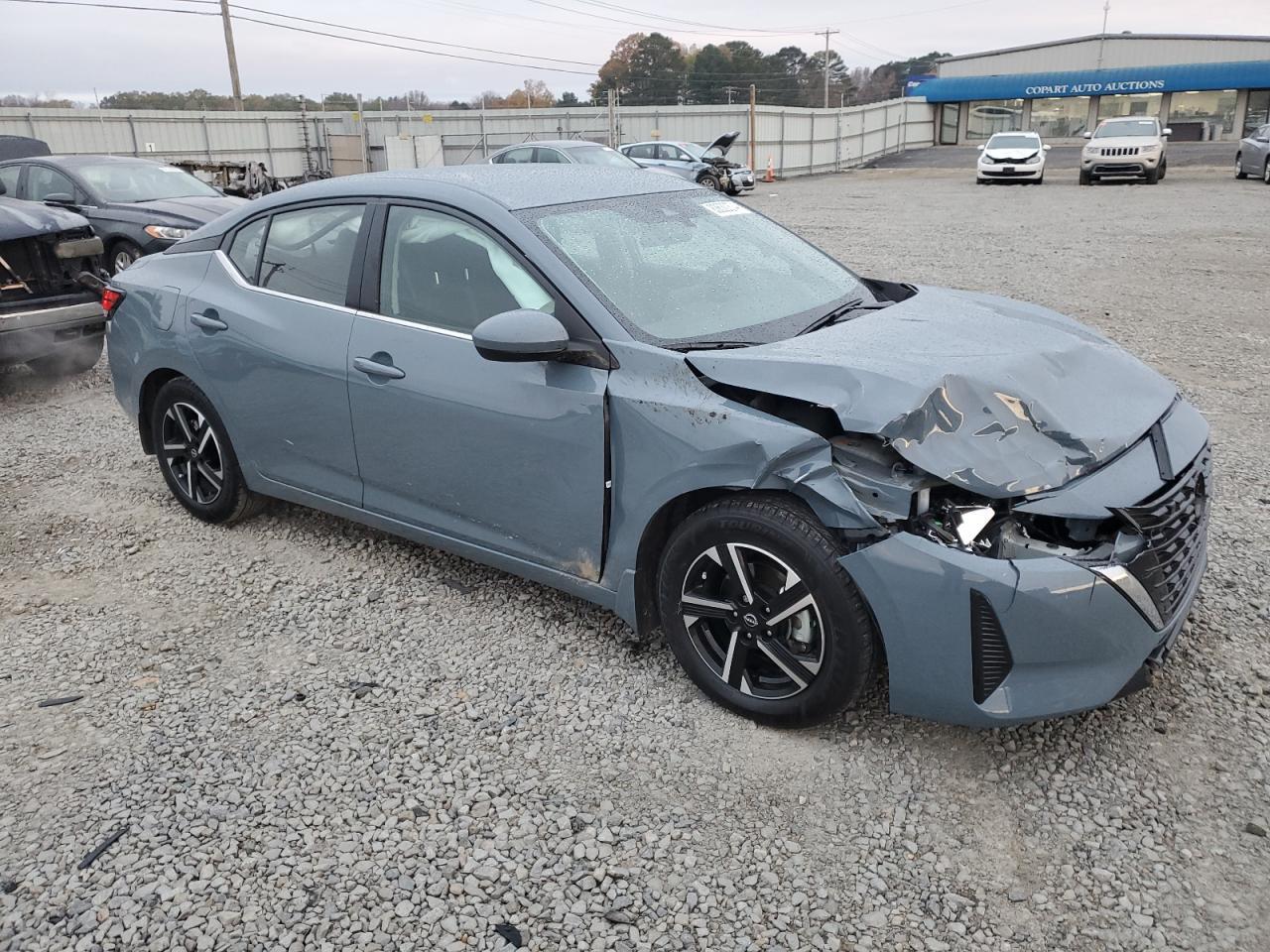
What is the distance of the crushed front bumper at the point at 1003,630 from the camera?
2539mm

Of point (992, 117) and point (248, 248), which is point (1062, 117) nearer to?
point (992, 117)

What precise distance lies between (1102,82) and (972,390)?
6072 cm

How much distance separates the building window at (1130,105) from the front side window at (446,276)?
199ft

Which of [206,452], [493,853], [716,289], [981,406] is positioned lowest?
[493,853]

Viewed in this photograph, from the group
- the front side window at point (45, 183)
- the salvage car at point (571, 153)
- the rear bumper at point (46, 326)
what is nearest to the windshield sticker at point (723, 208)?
the rear bumper at point (46, 326)

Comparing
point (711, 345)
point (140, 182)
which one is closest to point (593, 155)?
point (140, 182)

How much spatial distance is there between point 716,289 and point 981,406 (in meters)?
1.14

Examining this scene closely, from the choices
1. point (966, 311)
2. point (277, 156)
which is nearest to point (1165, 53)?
point (277, 156)

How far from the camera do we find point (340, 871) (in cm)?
258

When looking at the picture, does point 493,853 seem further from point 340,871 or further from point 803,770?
point 803,770

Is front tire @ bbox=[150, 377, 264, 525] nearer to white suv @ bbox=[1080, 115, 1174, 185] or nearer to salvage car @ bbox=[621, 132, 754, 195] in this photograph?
salvage car @ bbox=[621, 132, 754, 195]

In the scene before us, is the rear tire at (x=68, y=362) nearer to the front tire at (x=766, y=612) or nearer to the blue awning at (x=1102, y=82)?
the front tire at (x=766, y=612)

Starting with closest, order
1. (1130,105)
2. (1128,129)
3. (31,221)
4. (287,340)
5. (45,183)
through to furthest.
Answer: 1. (287,340)
2. (31,221)
3. (45,183)
4. (1128,129)
5. (1130,105)

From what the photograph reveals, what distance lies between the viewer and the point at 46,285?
7188 millimetres
